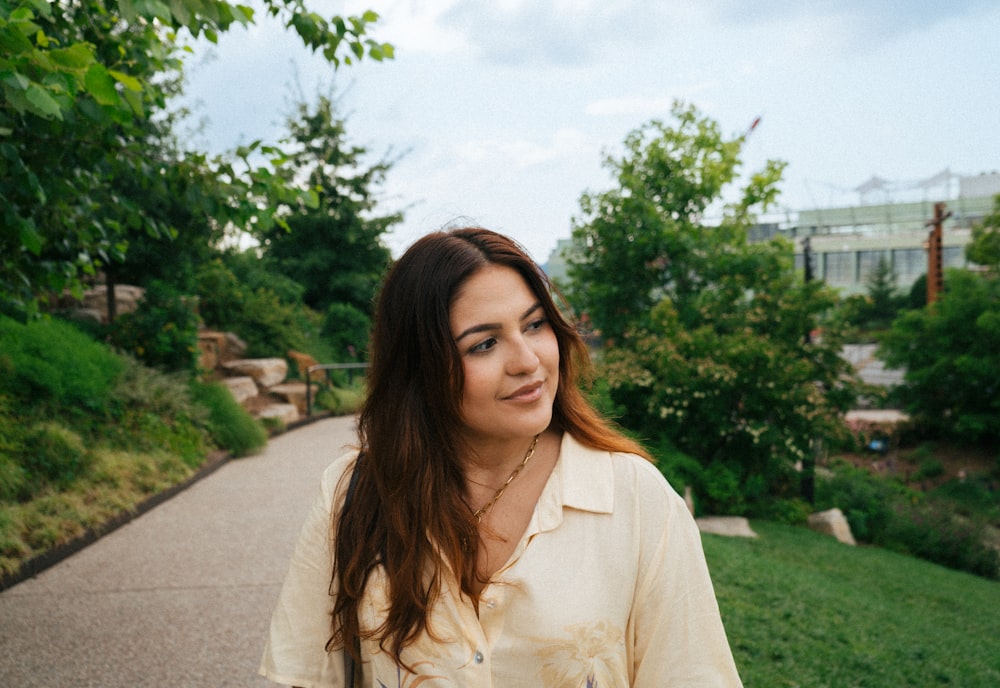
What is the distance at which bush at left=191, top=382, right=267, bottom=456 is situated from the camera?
29.0 ft

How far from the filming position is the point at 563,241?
1662 centimetres

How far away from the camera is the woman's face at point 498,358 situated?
5.16 ft

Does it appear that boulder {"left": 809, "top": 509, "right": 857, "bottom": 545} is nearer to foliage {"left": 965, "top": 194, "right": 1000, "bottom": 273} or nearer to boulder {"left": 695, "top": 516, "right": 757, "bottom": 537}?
boulder {"left": 695, "top": 516, "right": 757, "bottom": 537}

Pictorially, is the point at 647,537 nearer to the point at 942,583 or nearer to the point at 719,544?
the point at 719,544

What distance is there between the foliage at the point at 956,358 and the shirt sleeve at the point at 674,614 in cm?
1931

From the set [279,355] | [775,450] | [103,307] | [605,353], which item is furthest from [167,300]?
[775,450]

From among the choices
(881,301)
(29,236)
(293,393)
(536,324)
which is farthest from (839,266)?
(536,324)

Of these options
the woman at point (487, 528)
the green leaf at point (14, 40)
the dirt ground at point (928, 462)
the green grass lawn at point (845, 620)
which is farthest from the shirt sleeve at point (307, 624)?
the dirt ground at point (928, 462)

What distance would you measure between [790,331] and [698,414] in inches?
87.9

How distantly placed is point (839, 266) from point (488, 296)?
8368 centimetres

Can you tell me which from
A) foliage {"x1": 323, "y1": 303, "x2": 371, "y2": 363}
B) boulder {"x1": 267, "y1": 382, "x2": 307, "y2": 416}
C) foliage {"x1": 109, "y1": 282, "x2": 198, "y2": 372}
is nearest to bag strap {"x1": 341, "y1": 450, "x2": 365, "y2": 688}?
foliage {"x1": 109, "y1": 282, "x2": 198, "y2": 372}

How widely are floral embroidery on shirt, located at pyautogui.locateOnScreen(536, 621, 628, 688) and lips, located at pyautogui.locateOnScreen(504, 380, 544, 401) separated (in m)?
0.46

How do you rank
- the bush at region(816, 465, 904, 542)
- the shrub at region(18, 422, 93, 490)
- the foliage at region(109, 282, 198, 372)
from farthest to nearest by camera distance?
the bush at region(816, 465, 904, 542) → the foliage at region(109, 282, 198, 372) → the shrub at region(18, 422, 93, 490)

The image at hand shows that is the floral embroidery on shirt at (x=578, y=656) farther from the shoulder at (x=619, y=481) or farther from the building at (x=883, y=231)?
the building at (x=883, y=231)
